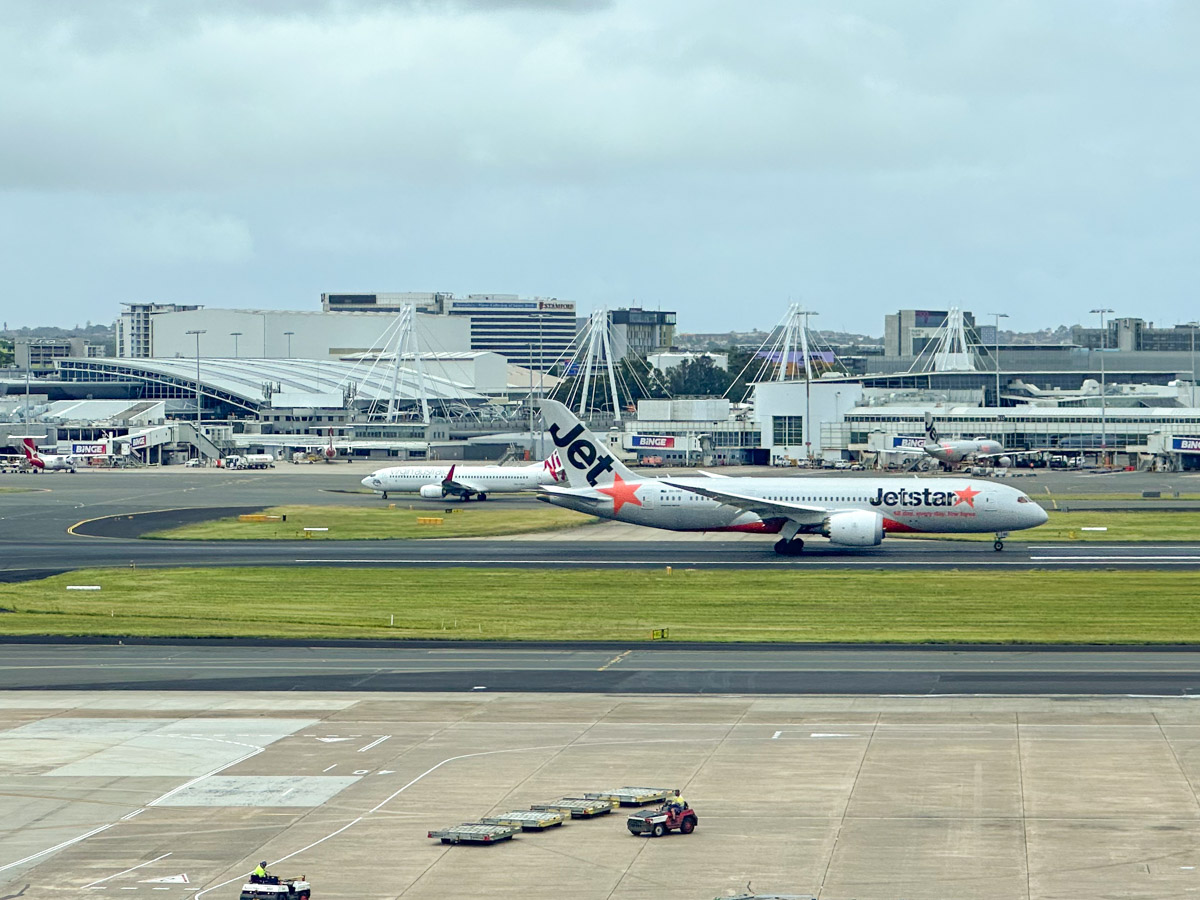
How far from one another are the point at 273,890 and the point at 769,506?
62.0 meters

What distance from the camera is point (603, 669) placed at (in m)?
51.5

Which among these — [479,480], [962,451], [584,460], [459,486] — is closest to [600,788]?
[584,460]

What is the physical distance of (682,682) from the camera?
160 feet

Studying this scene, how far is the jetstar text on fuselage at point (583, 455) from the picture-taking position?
90.8 metres

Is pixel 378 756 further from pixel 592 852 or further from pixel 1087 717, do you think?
pixel 1087 717

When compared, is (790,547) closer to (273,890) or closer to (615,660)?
(615,660)

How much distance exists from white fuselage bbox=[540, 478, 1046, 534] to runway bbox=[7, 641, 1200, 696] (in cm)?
3313

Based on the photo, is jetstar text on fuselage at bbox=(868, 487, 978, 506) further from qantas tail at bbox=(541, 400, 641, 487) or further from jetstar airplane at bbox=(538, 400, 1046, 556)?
qantas tail at bbox=(541, 400, 641, 487)

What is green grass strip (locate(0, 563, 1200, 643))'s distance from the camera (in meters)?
59.3

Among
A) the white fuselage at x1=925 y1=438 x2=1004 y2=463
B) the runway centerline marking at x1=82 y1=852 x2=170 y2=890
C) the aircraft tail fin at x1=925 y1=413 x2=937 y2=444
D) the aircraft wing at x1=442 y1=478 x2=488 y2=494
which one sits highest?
the aircraft tail fin at x1=925 y1=413 x2=937 y2=444

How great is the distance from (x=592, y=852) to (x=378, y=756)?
1030 cm

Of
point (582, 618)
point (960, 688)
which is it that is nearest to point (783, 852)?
point (960, 688)

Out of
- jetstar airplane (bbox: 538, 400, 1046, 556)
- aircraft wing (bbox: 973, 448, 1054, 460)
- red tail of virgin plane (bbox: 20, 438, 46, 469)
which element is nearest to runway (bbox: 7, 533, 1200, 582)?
jetstar airplane (bbox: 538, 400, 1046, 556)

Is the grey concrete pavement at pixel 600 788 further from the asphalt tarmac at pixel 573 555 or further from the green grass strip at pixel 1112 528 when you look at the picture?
the green grass strip at pixel 1112 528
